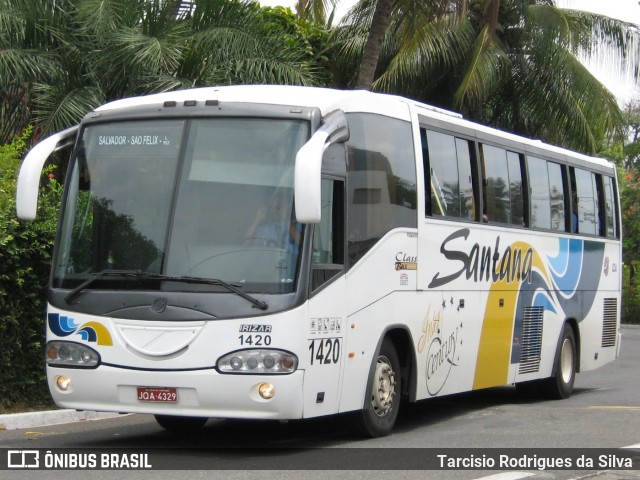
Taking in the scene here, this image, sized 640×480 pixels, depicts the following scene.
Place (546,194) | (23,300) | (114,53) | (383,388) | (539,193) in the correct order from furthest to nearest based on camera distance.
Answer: (114,53), (546,194), (539,193), (23,300), (383,388)

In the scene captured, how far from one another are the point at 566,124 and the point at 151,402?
20217 millimetres

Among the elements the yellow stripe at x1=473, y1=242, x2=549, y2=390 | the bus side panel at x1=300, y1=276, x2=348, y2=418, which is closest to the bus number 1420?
the bus side panel at x1=300, y1=276, x2=348, y2=418

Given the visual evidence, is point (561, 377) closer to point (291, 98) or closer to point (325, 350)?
point (325, 350)

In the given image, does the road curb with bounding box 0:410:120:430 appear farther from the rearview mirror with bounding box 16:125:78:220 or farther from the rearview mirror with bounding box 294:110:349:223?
the rearview mirror with bounding box 294:110:349:223

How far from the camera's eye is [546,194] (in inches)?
592

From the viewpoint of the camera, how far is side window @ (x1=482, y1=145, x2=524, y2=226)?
13359mm

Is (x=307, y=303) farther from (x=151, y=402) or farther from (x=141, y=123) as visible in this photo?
(x=141, y=123)

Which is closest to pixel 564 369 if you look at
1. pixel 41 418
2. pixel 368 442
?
pixel 368 442

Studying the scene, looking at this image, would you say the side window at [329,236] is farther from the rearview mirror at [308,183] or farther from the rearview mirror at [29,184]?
the rearview mirror at [29,184]

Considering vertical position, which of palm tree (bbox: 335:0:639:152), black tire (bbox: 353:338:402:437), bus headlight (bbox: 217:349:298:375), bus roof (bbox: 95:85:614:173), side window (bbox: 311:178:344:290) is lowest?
black tire (bbox: 353:338:402:437)

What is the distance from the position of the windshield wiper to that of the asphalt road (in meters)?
1.29

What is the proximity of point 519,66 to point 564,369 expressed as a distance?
13.8 metres

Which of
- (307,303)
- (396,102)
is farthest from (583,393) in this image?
(307,303)

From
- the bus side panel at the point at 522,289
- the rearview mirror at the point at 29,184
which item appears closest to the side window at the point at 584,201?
the bus side panel at the point at 522,289
